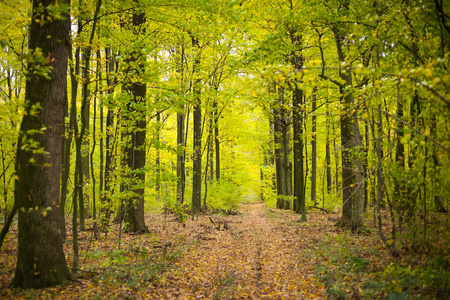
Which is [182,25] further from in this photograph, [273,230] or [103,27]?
[273,230]

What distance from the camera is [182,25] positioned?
24.7ft

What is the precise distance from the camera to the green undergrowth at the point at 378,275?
390 centimetres

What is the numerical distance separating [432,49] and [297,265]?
5114 millimetres

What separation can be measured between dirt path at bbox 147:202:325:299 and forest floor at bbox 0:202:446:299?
2 centimetres

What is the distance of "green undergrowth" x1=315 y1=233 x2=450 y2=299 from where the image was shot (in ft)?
12.8

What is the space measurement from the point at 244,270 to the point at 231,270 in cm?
31

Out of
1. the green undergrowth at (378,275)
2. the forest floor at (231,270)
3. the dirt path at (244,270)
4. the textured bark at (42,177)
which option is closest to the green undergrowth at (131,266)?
the forest floor at (231,270)

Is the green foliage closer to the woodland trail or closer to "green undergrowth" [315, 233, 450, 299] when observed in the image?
the woodland trail

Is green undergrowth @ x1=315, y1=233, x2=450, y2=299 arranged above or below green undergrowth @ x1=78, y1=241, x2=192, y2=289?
above

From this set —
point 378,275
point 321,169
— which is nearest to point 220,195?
point 321,169

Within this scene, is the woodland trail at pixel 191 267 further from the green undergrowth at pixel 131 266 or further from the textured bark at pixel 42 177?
the textured bark at pixel 42 177

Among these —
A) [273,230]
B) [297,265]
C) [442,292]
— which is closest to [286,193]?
[273,230]

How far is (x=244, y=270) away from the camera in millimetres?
6527

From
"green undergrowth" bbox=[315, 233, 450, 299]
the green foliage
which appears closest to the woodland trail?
"green undergrowth" bbox=[315, 233, 450, 299]
